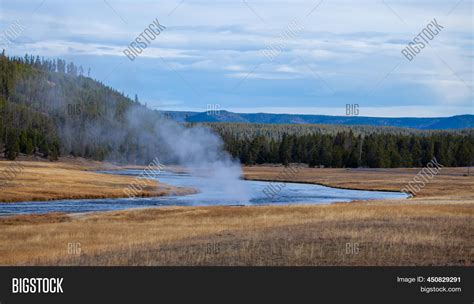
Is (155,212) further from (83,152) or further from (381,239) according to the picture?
(83,152)

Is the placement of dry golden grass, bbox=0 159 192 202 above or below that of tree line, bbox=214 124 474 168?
below

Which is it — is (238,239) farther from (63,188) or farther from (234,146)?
(234,146)

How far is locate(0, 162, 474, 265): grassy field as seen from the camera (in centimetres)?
2342

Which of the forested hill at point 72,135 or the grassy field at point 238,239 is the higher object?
the forested hill at point 72,135

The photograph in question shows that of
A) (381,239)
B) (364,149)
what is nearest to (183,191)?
(381,239)

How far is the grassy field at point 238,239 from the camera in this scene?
76.8 feet

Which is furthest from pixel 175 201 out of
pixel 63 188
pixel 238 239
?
pixel 238 239

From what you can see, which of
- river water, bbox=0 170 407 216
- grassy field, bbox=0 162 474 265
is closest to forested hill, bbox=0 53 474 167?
river water, bbox=0 170 407 216

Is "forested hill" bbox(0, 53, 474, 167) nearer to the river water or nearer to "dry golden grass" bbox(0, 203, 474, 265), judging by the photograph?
the river water

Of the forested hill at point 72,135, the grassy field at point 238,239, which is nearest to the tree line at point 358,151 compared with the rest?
the forested hill at point 72,135

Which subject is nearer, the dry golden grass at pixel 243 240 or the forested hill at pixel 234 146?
the dry golden grass at pixel 243 240

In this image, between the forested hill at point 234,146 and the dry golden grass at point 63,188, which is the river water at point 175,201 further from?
the forested hill at point 234,146

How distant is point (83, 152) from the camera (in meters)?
167

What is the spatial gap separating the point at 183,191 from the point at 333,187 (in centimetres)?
2490
